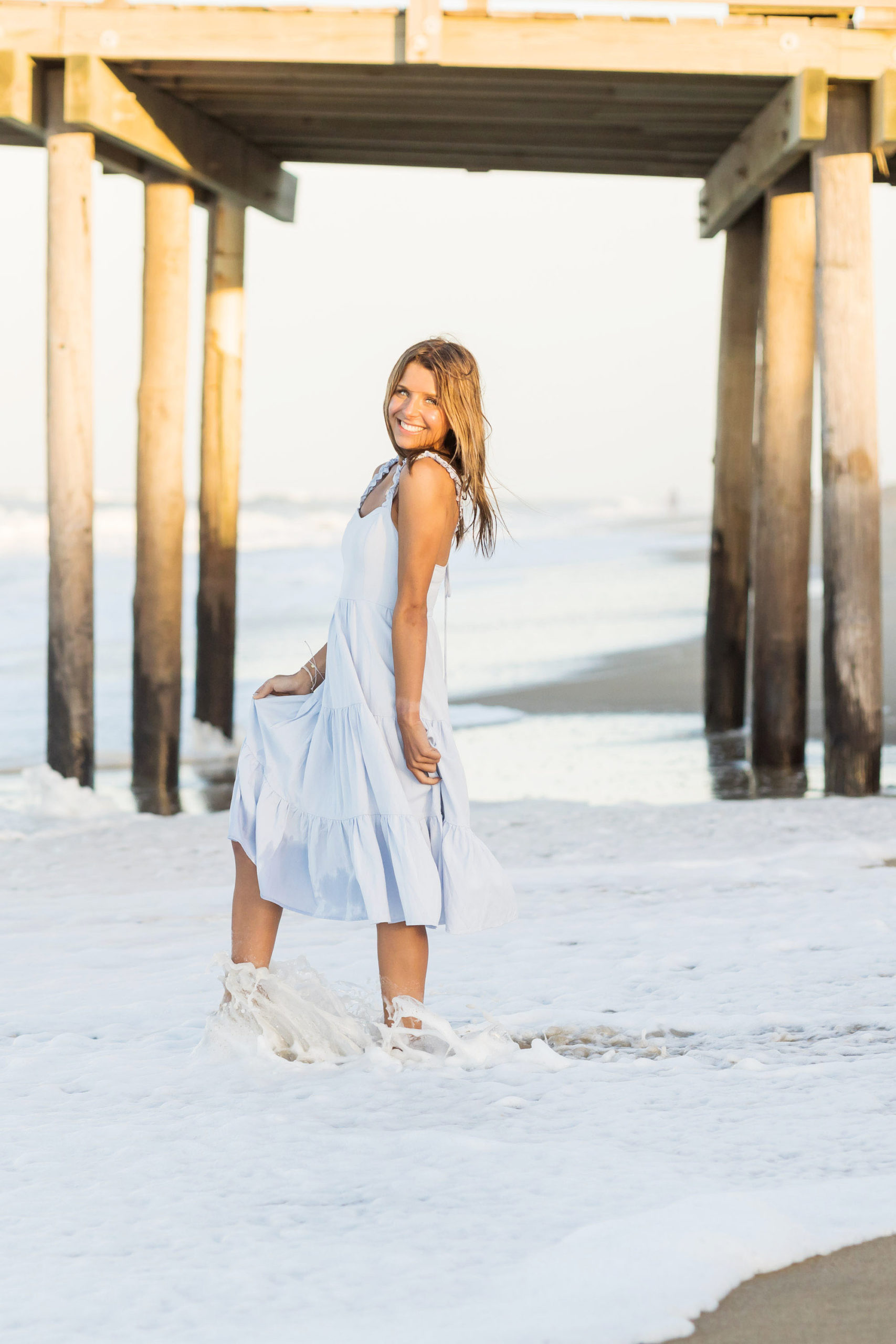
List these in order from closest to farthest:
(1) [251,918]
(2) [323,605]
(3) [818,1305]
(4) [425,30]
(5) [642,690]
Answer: (3) [818,1305], (1) [251,918], (4) [425,30], (5) [642,690], (2) [323,605]

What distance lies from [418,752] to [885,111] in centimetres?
525

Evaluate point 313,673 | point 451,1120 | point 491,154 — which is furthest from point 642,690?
point 451,1120

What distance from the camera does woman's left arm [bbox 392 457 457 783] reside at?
2.82 meters

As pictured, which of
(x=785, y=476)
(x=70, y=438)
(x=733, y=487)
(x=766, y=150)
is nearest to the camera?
(x=70, y=438)

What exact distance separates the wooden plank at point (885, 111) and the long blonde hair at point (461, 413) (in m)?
4.70

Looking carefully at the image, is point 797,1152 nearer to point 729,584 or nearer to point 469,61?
point 469,61

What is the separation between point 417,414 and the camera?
291cm

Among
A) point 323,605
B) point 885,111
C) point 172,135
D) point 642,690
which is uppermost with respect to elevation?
point 172,135

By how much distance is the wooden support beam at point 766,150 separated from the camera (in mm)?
6789

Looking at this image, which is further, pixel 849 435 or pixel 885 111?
pixel 849 435

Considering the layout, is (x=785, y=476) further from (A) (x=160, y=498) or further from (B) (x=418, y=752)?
(B) (x=418, y=752)

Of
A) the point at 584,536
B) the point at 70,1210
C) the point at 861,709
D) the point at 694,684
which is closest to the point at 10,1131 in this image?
the point at 70,1210

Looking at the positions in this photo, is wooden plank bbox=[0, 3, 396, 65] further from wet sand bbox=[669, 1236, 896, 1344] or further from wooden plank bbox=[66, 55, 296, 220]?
wet sand bbox=[669, 1236, 896, 1344]

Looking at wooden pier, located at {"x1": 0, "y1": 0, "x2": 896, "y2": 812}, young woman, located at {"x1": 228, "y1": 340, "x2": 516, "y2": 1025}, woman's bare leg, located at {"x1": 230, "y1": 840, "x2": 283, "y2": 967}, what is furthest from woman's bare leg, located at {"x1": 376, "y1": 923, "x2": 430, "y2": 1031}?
wooden pier, located at {"x1": 0, "y1": 0, "x2": 896, "y2": 812}
